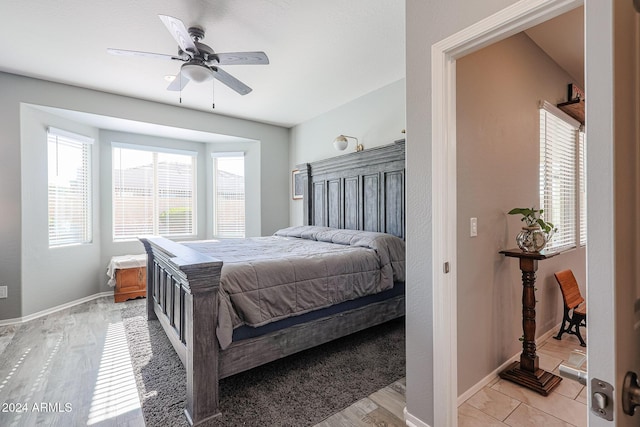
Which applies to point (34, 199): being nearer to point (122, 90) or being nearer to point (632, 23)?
point (122, 90)

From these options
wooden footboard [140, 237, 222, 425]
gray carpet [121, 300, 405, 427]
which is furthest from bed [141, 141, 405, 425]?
gray carpet [121, 300, 405, 427]

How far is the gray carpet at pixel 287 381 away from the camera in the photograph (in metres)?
1.79

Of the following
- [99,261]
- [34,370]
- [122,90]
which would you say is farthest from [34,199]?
[34,370]

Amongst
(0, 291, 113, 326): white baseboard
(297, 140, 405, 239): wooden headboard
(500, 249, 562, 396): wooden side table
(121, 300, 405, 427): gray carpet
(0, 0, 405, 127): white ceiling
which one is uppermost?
(0, 0, 405, 127): white ceiling

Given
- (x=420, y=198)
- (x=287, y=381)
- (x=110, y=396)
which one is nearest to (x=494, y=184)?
(x=420, y=198)

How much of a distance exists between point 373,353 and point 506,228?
1.47m

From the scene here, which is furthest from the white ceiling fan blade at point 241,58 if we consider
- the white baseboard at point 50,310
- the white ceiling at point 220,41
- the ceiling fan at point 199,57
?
the white baseboard at point 50,310

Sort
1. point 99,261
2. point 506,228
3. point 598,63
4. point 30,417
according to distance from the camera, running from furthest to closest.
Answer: point 99,261
point 506,228
point 30,417
point 598,63

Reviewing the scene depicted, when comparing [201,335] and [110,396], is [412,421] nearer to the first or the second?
[201,335]

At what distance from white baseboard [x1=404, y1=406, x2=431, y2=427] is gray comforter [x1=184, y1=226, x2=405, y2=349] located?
90cm

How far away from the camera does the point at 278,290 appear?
6.98 feet

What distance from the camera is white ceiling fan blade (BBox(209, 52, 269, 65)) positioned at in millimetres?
2264

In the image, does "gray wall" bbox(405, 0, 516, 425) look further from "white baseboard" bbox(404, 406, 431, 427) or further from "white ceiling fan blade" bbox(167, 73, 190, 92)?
"white ceiling fan blade" bbox(167, 73, 190, 92)

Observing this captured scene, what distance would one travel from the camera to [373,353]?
2531 mm
